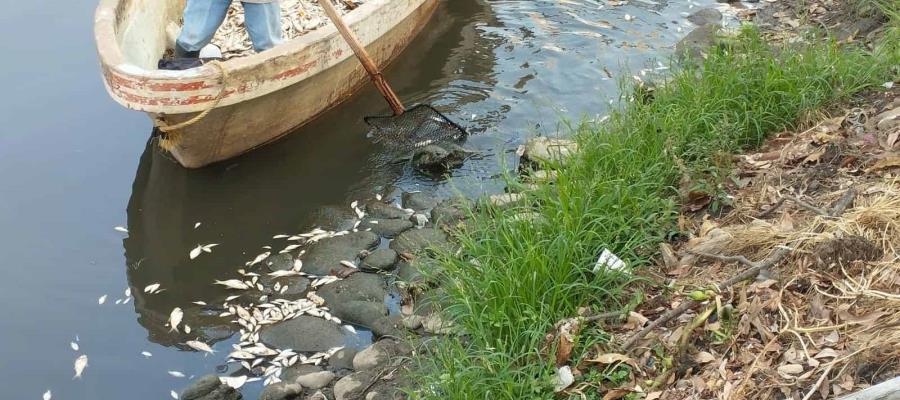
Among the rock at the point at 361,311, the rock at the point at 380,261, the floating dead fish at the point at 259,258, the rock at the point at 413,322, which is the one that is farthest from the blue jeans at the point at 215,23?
the rock at the point at 413,322

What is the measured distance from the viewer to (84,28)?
7.65 meters

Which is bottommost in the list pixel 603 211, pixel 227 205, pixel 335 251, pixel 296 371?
pixel 296 371

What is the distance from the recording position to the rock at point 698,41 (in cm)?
679

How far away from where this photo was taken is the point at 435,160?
5688mm

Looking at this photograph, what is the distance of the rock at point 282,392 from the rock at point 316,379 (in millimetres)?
43

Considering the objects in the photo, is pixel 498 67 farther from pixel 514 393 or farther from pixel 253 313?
pixel 514 393

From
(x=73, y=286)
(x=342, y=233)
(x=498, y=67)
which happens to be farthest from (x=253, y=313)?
(x=498, y=67)

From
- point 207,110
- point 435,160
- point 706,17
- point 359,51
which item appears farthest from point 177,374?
point 706,17

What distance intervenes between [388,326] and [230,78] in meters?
1.91

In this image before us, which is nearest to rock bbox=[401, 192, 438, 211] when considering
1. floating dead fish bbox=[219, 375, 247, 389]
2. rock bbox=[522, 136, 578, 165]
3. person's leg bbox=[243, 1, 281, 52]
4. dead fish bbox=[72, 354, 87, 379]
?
rock bbox=[522, 136, 578, 165]

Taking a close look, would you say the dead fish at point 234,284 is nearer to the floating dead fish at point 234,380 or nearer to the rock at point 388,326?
the floating dead fish at point 234,380

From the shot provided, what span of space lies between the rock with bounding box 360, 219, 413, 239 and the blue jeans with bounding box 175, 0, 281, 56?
1.57 meters

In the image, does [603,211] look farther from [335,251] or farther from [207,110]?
[207,110]

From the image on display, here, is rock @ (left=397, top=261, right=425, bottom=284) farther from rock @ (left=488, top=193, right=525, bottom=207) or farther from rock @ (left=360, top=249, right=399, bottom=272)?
rock @ (left=488, top=193, right=525, bottom=207)
